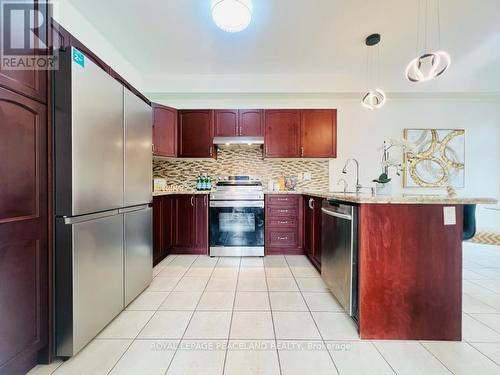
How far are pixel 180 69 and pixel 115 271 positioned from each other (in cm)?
297

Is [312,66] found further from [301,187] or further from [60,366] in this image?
[60,366]

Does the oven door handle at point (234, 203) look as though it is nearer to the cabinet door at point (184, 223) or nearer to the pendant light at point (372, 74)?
the cabinet door at point (184, 223)

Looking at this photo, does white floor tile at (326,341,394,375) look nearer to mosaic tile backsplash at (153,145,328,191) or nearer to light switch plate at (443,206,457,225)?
light switch plate at (443,206,457,225)

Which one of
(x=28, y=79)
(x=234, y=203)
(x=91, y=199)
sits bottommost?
(x=234, y=203)

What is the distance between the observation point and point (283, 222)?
10.7 feet

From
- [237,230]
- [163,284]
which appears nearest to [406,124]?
[237,230]

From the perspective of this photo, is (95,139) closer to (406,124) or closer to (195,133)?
(195,133)

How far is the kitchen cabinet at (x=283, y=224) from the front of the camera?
3256 mm

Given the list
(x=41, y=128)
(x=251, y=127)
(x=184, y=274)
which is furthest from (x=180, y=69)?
(x=184, y=274)

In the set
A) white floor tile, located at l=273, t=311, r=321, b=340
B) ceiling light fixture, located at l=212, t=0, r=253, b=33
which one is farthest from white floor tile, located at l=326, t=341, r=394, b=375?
ceiling light fixture, located at l=212, t=0, r=253, b=33

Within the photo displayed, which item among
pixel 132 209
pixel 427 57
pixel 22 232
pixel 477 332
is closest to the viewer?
pixel 22 232

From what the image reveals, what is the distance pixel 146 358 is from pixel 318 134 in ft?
11.0

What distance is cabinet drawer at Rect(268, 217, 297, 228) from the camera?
327 centimetres

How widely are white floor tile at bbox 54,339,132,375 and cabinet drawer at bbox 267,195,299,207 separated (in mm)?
2244
